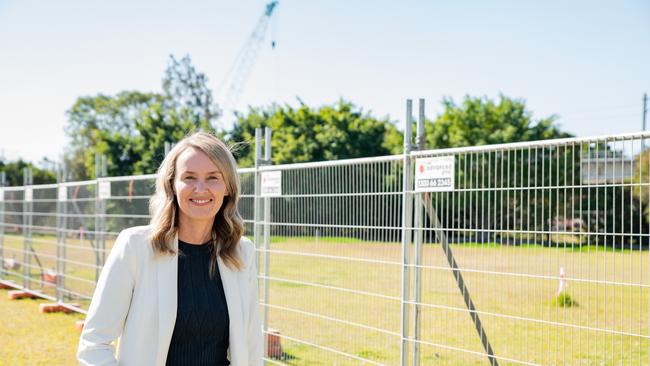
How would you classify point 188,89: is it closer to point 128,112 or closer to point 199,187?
point 128,112

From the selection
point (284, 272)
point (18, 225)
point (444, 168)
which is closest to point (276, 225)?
point (284, 272)

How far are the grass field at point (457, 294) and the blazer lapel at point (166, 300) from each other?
2286mm

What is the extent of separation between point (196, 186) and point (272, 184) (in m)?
3.96

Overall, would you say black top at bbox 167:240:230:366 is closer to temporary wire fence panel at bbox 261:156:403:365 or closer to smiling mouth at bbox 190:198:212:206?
smiling mouth at bbox 190:198:212:206

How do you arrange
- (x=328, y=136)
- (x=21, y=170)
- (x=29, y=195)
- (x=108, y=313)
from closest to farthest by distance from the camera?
(x=108, y=313) → (x=29, y=195) → (x=328, y=136) → (x=21, y=170)

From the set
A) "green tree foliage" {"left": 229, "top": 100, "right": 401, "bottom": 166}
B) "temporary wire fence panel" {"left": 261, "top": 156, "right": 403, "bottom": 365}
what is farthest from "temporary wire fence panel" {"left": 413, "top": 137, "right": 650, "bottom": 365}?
"green tree foliage" {"left": 229, "top": 100, "right": 401, "bottom": 166}

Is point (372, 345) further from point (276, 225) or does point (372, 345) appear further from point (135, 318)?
point (135, 318)

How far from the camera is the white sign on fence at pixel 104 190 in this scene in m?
9.88

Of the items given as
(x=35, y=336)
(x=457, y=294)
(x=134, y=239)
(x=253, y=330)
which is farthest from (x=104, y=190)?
(x=134, y=239)

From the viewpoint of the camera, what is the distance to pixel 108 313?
2.58m

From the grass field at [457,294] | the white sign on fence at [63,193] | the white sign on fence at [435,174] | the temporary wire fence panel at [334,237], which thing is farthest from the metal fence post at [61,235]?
the white sign on fence at [435,174]

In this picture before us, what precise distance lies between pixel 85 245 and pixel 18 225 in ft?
12.3

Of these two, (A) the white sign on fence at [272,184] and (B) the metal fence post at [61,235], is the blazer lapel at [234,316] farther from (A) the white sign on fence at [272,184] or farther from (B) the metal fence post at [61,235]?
(B) the metal fence post at [61,235]

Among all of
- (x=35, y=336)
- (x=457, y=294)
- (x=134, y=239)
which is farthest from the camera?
(x=35, y=336)
